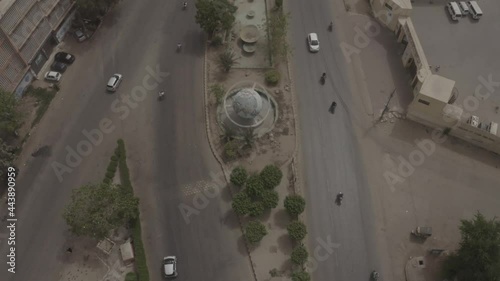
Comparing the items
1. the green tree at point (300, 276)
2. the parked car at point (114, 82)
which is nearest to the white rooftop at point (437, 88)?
the green tree at point (300, 276)

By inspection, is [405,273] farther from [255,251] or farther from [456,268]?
[255,251]

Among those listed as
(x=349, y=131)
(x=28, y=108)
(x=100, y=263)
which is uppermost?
(x=349, y=131)

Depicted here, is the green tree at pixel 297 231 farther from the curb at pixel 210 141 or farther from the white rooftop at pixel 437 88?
the white rooftop at pixel 437 88

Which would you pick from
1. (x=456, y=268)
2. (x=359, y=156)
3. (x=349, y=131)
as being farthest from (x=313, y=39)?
(x=456, y=268)

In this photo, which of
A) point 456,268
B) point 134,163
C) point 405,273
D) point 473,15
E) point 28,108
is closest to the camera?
point 456,268
